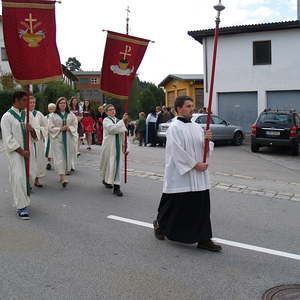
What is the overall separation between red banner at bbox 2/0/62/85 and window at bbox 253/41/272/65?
63.1 feet

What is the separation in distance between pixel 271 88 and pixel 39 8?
19.3 m

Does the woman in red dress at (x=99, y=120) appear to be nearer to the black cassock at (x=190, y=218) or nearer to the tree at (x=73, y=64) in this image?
the black cassock at (x=190, y=218)

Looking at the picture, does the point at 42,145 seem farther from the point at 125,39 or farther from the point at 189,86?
the point at 189,86

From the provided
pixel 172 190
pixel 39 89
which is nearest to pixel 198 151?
pixel 172 190

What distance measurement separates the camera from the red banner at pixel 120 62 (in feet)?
27.4

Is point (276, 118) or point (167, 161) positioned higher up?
point (276, 118)

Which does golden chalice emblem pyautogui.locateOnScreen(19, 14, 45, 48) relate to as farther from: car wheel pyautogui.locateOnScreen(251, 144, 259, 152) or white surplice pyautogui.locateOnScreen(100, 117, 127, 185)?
car wheel pyautogui.locateOnScreen(251, 144, 259, 152)

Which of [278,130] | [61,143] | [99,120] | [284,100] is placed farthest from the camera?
[284,100]

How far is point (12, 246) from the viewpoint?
5.50 m

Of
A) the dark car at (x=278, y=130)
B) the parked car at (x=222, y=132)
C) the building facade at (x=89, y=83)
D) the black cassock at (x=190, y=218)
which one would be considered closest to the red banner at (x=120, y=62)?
the black cassock at (x=190, y=218)

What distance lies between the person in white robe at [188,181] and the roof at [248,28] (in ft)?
65.8

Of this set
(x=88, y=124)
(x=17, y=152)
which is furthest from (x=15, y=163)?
(x=88, y=124)

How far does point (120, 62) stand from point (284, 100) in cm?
1743

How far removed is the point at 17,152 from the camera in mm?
6766
